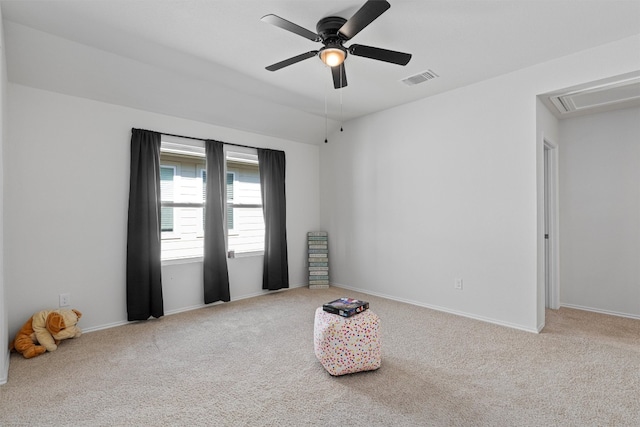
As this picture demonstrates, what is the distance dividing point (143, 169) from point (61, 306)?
1.58 metres

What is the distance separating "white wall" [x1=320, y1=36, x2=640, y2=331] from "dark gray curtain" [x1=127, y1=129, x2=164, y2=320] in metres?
2.70

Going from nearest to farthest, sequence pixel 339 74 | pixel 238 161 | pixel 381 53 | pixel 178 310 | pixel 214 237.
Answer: pixel 381 53
pixel 339 74
pixel 178 310
pixel 214 237
pixel 238 161

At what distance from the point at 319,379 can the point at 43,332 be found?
8.06 feet

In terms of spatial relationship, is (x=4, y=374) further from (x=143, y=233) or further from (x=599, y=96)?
(x=599, y=96)

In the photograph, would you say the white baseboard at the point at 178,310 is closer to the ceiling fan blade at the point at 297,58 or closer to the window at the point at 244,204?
the window at the point at 244,204

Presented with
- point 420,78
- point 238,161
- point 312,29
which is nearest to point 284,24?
point 312,29

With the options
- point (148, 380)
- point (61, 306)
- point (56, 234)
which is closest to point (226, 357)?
point (148, 380)

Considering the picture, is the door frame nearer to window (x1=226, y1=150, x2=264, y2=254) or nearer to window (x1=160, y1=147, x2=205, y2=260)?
window (x1=226, y1=150, x2=264, y2=254)

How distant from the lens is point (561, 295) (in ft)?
13.8

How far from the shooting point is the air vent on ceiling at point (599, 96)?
3064mm

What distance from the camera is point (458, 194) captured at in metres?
3.85

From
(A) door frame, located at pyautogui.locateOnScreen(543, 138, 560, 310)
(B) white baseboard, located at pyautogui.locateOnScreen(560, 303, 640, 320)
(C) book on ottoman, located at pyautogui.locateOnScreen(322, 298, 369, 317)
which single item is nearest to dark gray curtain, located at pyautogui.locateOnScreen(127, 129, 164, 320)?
(C) book on ottoman, located at pyautogui.locateOnScreen(322, 298, 369, 317)

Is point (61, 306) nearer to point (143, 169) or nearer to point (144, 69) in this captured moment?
point (143, 169)

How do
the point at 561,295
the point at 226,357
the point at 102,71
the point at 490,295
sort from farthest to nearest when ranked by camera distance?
the point at 561,295, the point at 490,295, the point at 102,71, the point at 226,357
